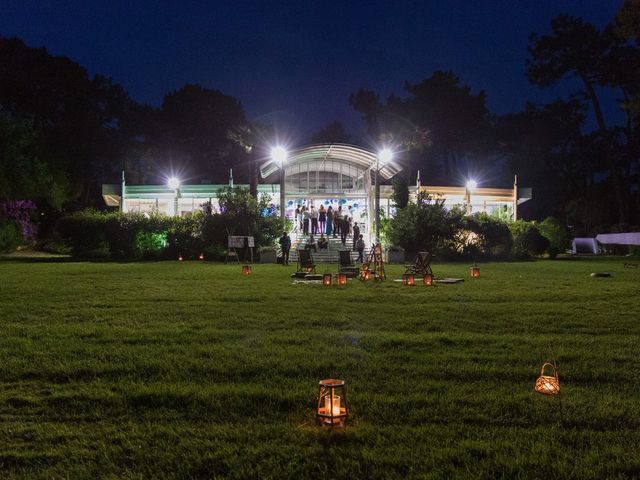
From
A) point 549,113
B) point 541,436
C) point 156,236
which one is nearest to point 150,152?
point 156,236

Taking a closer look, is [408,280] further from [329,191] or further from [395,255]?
[329,191]

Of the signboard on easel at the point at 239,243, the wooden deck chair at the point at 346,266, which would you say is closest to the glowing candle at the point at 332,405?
the wooden deck chair at the point at 346,266

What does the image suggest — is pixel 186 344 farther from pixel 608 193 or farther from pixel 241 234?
pixel 608 193

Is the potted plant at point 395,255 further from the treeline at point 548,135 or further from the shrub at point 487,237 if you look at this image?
the treeline at point 548,135

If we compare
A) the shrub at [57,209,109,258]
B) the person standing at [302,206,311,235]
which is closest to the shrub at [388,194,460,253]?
the person standing at [302,206,311,235]

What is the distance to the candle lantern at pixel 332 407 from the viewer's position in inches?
162

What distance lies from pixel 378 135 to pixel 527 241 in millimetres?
29646

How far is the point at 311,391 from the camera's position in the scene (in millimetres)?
5004

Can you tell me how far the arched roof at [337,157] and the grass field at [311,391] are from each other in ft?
63.7

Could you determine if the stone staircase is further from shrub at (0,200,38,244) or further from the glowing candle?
the glowing candle

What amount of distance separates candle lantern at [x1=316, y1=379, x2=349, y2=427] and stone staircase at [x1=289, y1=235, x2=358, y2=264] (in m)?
19.9

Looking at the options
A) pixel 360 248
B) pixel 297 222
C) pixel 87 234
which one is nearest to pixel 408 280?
pixel 360 248

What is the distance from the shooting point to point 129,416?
14.6ft

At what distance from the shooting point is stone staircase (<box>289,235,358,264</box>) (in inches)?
1043
